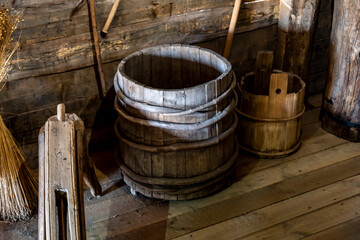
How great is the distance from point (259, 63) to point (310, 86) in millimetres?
890

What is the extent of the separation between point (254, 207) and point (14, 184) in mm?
1452

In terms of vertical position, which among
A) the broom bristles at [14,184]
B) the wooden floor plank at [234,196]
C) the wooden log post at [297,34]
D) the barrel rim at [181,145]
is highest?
the wooden log post at [297,34]

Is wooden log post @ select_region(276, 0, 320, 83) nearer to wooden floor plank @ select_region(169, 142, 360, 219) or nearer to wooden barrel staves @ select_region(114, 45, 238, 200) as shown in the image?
wooden floor plank @ select_region(169, 142, 360, 219)

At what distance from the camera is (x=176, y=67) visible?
10.9ft

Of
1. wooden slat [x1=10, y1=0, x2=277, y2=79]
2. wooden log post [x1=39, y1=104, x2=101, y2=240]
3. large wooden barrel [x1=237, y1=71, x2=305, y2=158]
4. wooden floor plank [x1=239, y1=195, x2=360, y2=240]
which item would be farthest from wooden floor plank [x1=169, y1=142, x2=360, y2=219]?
wooden slat [x1=10, y1=0, x2=277, y2=79]

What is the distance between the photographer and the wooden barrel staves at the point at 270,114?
3332 mm

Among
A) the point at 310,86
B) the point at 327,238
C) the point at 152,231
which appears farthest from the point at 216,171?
the point at 310,86

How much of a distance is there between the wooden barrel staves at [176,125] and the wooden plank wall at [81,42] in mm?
254

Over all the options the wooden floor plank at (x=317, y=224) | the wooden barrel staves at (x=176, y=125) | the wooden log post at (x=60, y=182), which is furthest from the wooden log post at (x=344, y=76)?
the wooden log post at (x=60, y=182)

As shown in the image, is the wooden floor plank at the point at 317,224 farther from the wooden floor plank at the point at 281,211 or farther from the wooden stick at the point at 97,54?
the wooden stick at the point at 97,54

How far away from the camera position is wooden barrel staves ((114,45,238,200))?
9.15ft

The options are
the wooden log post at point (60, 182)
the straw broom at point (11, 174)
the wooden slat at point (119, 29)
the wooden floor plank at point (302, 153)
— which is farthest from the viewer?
the wooden floor plank at point (302, 153)

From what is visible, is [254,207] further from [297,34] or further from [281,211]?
[297,34]

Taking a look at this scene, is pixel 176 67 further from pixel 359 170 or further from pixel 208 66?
pixel 359 170
